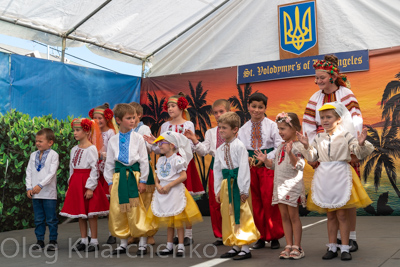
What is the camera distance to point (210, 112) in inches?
344

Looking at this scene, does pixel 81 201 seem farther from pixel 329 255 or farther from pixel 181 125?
pixel 329 255

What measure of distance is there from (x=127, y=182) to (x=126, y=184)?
0.12 ft

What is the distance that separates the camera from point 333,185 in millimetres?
3758

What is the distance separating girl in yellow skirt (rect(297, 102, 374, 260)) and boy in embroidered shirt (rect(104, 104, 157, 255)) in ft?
5.34

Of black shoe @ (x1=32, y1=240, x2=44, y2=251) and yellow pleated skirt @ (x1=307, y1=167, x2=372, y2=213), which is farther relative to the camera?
black shoe @ (x1=32, y1=240, x2=44, y2=251)

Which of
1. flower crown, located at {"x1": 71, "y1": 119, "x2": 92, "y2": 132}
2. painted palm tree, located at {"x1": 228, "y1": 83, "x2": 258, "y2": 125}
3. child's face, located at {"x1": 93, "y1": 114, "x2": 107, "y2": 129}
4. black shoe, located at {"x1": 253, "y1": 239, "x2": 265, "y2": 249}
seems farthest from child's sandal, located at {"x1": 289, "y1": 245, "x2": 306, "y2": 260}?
painted palm tree, located at {"x1": 228, "y1": 83, "x2": 258, "y2": 125}

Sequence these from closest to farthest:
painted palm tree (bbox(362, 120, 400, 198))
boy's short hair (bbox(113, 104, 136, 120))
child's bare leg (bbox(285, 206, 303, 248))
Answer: child's bare leg (bbox(285, 206, 303, 248)) < boy's short hair (bbox(113, 104, 136, 120)) < painted palm tree (bbox(362, 120, 400, 198))

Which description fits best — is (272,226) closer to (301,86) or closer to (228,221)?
(228,221)

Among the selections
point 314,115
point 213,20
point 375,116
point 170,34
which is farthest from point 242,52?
point 314,115

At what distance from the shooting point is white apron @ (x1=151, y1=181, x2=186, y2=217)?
167 inches

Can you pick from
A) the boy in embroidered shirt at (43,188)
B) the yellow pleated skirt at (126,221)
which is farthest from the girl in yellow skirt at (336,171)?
the boy in embroidered shirt at (43,188)

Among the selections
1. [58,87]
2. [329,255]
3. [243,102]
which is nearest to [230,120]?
[329,255]

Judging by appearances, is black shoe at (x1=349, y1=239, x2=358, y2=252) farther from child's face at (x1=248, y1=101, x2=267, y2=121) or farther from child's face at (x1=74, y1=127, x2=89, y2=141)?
child's face at (x1=74, y1=127, x2=89, y2=141)

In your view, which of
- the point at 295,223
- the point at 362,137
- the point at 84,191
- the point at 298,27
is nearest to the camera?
the point at 362,137
